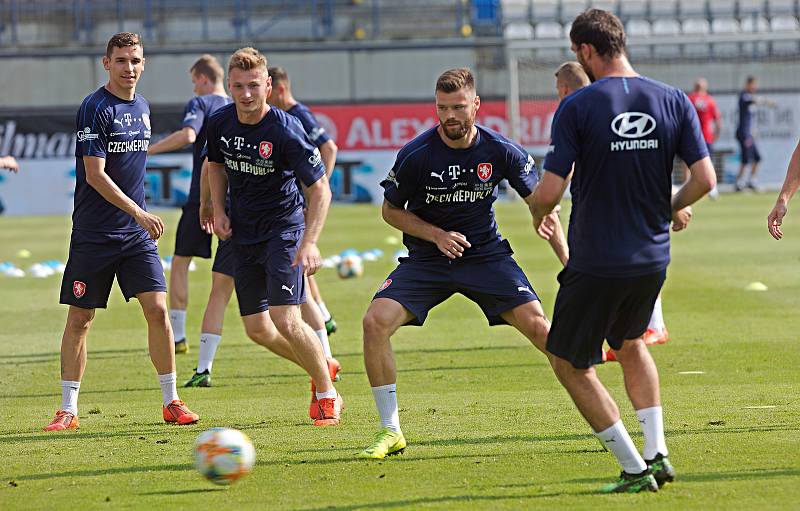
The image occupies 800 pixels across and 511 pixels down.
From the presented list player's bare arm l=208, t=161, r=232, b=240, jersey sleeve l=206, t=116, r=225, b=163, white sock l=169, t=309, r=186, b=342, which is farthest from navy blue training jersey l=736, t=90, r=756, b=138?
jersey sleeve l=206, t=116, r=225, b=163

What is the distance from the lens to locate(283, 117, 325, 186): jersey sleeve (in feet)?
24.8

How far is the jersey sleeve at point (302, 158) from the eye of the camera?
7.55m

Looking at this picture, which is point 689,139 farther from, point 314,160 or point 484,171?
point 314,160

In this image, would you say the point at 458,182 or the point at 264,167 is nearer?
the point at 458,182

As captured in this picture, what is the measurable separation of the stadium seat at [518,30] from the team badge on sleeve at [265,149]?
1224 inches

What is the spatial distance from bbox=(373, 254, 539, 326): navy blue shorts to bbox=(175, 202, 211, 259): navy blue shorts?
175 inches

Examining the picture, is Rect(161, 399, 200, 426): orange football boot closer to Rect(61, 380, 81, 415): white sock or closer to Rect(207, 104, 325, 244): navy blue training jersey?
Rect(61, 380, 81, 415): white sock

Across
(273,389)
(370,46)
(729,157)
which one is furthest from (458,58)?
(273,389)

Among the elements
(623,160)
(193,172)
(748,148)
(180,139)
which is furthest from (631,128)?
(748,148)

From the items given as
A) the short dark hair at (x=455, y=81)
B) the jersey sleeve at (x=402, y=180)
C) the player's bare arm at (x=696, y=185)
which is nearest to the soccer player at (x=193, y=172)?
the jersey sleeve at (x=402, y=180)

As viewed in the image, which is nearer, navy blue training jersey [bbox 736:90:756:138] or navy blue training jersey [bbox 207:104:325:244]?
navy blue training jersey [bbox 207:104:325:244]

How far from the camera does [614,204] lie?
550 cm

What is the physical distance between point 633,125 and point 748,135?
87.4ft

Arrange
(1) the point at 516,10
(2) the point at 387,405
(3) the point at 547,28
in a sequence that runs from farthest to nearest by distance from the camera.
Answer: (1) the point at 516,10
(3) the point at 547,28
(2) the point at 387,405
